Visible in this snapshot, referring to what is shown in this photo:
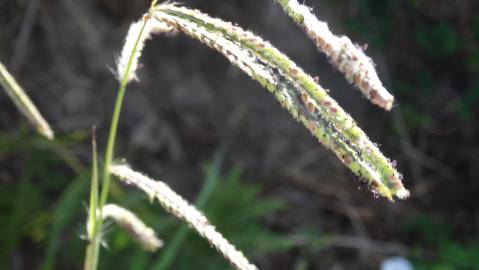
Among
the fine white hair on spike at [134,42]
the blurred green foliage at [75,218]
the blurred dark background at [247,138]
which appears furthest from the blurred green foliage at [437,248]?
the fine white hair on spike at [134,42]

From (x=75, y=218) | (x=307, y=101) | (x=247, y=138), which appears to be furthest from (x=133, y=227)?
(x=247, y=138)

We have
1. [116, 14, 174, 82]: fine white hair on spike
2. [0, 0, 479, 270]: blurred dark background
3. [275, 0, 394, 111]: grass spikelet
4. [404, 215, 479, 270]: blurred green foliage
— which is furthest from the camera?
[404, 215, 479, 270]: blurred green foliage

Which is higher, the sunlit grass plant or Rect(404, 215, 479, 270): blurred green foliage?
Rect(404, 215, 479, 270): blurred green foliage

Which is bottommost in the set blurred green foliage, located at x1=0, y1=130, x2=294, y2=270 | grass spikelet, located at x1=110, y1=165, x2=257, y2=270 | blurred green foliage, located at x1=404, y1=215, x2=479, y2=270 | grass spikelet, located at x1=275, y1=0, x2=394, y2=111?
grass spikelet, located at x1=110, y1=165, x2=257, y2=270

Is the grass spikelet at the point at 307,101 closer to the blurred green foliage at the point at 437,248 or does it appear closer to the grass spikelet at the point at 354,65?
the grass spikelet at the point at 354,65

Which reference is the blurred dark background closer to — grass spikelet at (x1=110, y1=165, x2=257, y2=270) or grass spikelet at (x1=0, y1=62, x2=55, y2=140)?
grass spikelet at (x1=0, y1=62, x2=55, y2=140)

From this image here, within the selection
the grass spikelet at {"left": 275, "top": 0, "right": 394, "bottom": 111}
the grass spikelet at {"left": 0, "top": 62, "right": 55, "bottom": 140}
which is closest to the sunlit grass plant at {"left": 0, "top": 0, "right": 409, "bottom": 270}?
the grass spikelet at {"left": 275, "top": 0, "right": 394, "bottom": 111}

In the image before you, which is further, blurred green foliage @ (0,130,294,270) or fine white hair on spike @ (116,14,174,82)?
blurred green foliage @ (0,130,294,270)
